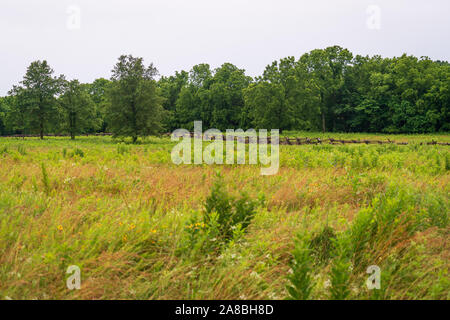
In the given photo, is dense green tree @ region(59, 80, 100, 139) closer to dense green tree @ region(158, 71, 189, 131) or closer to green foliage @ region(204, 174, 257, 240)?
dense green tree @ region(158, 71, 189, 131)

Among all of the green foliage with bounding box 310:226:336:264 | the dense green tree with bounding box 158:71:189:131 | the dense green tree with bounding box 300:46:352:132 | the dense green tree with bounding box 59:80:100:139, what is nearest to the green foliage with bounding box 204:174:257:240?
the green foliage with bounding box 310:226:336:264

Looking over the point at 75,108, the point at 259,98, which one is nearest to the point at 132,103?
the point at 75,108

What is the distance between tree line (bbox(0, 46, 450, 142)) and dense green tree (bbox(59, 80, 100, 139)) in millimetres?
148

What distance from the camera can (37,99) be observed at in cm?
4472

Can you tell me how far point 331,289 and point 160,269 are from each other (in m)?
1.97

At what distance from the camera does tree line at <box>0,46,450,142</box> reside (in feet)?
120

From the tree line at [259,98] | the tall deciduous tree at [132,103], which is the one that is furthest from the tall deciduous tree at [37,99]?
the tall deciduous tree at [132,103]

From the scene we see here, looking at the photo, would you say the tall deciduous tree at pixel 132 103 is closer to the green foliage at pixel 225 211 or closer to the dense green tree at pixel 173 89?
the green foliage at pixel 225 211

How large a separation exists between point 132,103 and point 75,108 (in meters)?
16.2

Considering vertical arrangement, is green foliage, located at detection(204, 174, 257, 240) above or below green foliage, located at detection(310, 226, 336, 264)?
above

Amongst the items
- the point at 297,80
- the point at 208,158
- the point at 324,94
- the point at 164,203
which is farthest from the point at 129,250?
the point at 324,94

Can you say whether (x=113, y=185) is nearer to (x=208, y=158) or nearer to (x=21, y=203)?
(x=21, y=203)

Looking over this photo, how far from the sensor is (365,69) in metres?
65.0
